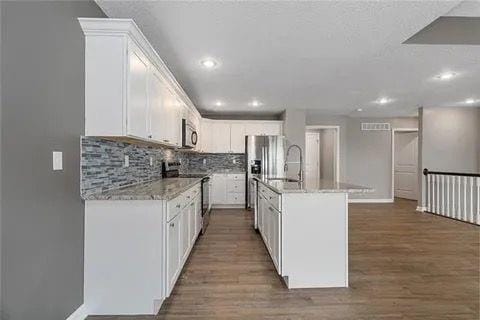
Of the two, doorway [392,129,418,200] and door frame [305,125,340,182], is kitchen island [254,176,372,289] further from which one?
doorway [392,129,418,200]

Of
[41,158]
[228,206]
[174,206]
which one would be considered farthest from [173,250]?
[228,206]

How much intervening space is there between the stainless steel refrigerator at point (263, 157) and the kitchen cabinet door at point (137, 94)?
456cm

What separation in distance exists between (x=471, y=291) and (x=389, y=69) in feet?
9.07

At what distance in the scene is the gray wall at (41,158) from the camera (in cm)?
148

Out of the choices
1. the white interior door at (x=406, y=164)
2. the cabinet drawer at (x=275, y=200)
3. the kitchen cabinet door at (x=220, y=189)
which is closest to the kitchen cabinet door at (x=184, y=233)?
the cabinet drawer at (x=275, y=200)

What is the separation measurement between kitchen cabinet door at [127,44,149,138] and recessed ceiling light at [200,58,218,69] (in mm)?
1146

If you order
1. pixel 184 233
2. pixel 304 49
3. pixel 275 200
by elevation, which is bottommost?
pixel 184 233

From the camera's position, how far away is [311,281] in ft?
9.05

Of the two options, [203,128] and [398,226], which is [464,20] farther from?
[203,128]

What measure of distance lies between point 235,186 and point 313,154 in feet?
11.0

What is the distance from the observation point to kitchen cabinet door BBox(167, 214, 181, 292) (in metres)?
2.38

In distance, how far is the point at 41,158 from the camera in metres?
1.72

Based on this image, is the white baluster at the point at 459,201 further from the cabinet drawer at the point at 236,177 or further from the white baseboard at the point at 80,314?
the white baseboard at the point at 80,314

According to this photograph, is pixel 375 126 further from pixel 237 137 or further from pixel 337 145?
pixel 237 137
